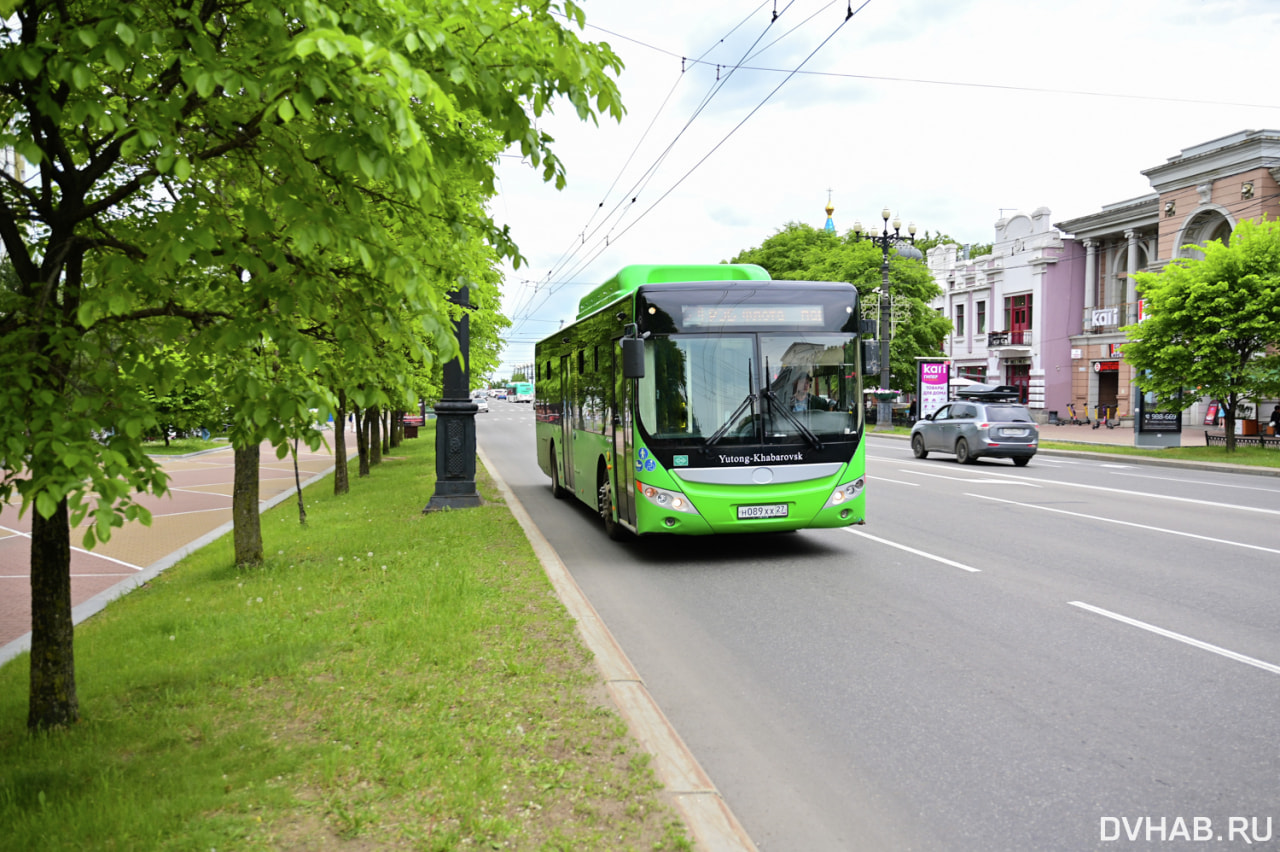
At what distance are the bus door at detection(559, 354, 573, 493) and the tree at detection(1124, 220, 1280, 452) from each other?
18.4m

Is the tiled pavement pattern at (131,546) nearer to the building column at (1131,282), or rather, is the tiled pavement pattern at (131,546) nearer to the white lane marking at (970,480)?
the white lane marking at (970,480)

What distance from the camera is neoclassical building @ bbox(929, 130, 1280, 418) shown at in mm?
37094

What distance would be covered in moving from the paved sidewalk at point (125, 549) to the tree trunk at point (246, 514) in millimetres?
426

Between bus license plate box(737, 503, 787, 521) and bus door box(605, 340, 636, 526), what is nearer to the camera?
bus license plate box(737, 503, 787, 521)

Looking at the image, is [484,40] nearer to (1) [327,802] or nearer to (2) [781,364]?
(1) [327,802]

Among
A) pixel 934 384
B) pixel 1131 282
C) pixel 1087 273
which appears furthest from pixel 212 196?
pixel 1087 273

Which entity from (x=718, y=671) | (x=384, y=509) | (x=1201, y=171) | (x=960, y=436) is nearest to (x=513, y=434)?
(x=960, y=436)

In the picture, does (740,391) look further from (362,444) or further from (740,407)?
(362,444)

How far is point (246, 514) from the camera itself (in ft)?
30.5

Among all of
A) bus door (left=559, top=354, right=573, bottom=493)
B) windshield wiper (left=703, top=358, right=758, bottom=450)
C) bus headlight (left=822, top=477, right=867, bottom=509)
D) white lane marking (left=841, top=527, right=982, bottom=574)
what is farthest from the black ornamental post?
bus headlight (left=822, top=477, right=867, bottom=509)

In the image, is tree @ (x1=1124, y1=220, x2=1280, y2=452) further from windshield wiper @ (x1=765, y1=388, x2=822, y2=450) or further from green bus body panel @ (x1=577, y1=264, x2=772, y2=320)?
windshield wiper @ (x1=765, y1=388, x2=822, y2=450)

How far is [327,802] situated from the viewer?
368 cm

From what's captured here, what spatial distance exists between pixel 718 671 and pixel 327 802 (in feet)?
9.28

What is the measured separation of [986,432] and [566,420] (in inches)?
495
